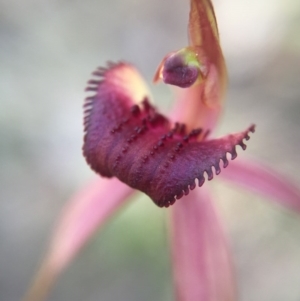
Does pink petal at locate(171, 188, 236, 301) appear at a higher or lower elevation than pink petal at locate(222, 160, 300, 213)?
lower

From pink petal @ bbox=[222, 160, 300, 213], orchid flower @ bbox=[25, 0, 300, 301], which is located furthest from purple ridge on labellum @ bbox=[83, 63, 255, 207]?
pink petal @ bbox=[222, 160, 300, 213]

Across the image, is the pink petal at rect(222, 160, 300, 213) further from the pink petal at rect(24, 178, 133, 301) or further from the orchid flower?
the pink petal at rect(24, 178, 133, 301)

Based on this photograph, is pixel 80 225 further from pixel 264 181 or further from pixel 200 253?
pixel 264 181

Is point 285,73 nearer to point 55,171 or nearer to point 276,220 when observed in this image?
point 276,220

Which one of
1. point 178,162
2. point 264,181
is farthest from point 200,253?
point 178,162

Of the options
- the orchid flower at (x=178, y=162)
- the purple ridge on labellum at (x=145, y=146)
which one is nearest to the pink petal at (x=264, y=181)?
the orchid flower at (x=178, y=162)

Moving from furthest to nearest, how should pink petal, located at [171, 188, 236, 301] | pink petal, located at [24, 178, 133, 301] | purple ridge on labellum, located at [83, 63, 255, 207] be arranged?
pink petal, located at [24, 178, 133, 301]
pink petal, located at [171, 188, 236, 301]
purple ridge on labellum, located at [83, 63, 255, 207]

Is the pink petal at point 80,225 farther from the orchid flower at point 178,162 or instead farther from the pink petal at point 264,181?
the pink petal at point 264,181

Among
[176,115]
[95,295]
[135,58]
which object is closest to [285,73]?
[135,58]
